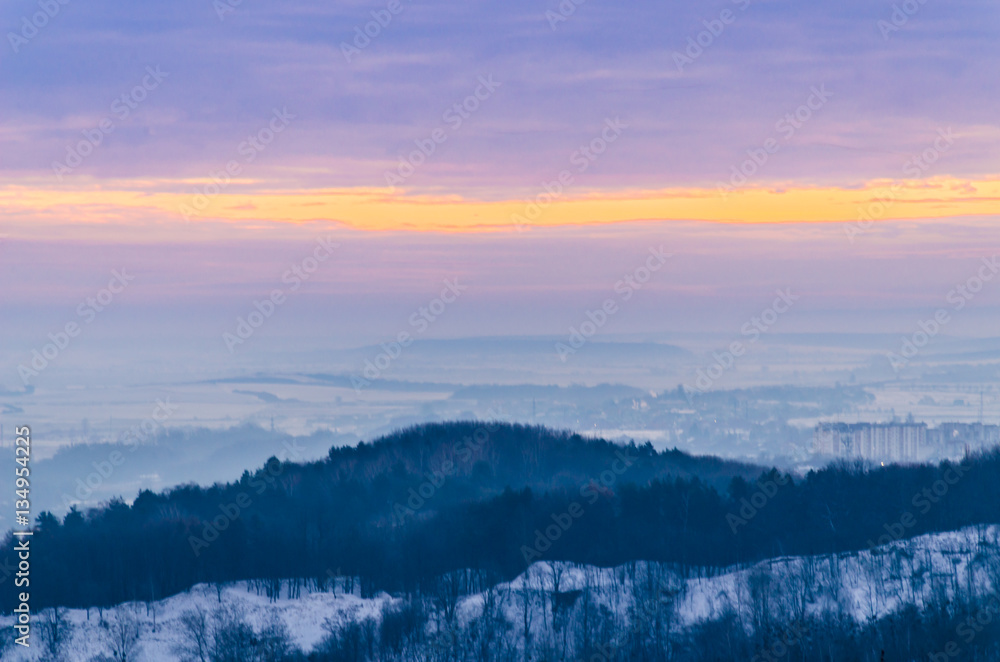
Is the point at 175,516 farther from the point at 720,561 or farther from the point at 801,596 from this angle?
the point at 801,596

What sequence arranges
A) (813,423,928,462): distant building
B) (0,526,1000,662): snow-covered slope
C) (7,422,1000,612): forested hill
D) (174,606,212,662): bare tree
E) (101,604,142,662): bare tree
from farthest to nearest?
(813,423,928,462): distant building < (7,422,1000,612): forested hill < (0,526,1000,662): snow-covered slope < (174,606,212,662): bare tree < (101,604,142,662): bare tree

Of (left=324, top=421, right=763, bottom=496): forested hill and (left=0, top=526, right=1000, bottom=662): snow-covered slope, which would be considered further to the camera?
(left=324, top=421, right=763, bottom=496): forested hill

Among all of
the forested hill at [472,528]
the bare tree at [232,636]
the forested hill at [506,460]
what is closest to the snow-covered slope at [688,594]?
the bare tree at [232,636]

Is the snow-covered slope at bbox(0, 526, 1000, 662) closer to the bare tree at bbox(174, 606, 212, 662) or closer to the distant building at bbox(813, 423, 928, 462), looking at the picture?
the bare tree at bbox(174, 606, 212, 662)

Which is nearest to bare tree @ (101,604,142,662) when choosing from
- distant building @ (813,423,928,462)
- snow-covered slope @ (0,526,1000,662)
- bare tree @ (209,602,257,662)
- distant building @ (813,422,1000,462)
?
snow-covered slope @ (0,526,1000,662)

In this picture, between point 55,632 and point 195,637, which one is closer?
point 55,632

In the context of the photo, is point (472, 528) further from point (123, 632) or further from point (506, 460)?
point (506, 460)

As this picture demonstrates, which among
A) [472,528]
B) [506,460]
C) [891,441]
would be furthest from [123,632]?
[891,441]
